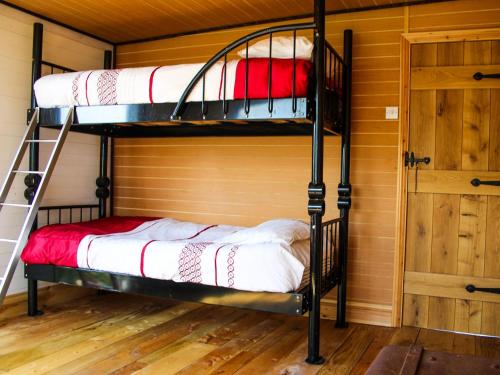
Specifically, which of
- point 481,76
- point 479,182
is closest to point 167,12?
point 481,76

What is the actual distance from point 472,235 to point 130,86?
2.44 m

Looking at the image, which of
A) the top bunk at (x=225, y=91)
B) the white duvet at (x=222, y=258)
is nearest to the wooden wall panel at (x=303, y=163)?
the top bunk at (x=225, y=91)

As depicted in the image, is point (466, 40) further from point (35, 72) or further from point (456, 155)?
point (35, 72)

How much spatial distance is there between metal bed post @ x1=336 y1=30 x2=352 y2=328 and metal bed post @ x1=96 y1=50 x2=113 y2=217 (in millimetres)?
2073

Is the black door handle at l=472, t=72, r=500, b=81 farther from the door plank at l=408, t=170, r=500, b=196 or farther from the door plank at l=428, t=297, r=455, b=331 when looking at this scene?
the door plank at l=428, t=297, r=455, b=331

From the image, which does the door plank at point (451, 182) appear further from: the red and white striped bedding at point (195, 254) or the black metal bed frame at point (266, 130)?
the red and white striped bedding at point (195, 254)

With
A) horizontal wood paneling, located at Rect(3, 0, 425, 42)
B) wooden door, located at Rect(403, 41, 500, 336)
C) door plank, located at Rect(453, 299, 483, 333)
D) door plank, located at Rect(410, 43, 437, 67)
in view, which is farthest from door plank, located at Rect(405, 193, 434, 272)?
horizontal wood paneling, located at Rect(3, 0, 425, 42)

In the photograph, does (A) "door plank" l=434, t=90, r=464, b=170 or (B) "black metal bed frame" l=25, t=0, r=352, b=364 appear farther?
(A) "door plank" l=434, t=90, r=464, b=170

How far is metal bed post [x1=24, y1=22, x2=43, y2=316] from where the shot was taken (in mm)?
3609

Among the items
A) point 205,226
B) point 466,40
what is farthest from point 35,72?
point 466,40

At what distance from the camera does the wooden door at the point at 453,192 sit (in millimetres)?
3406

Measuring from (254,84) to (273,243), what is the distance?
88 cm

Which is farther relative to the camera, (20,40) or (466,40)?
(20,40)

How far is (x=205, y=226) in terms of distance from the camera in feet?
12.8
